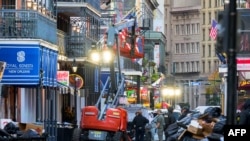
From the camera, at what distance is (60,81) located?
48406mm

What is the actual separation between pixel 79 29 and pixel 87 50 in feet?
9.94

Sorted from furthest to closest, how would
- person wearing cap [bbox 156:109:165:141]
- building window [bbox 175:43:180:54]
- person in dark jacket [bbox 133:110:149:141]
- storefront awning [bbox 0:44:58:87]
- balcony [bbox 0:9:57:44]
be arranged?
building window [bbox 175:43:180:54], person wearing cap [bbox 156:109:165:141], person in dark jacket [bbox 133:110:149:141], balcony [bbox 0:9:57:44], storefront awning [bbox 0:44:58:87]

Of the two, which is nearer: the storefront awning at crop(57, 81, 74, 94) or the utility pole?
the utility pole

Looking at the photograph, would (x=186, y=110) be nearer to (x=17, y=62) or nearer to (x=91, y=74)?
(x=17, y=62)

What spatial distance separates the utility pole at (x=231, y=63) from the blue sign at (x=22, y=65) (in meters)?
22.3

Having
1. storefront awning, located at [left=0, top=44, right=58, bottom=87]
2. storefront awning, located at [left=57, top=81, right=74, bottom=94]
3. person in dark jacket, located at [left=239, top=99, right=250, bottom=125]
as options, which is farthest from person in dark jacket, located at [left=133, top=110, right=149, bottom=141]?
person in dark jacket, located at [left=239, top=99, right=250, bottom=125]

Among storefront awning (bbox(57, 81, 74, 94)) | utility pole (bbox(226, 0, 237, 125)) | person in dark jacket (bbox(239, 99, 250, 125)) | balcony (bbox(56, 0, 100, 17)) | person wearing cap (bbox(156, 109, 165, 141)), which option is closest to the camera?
utility pole (bbox(226, 0, 237, 125))

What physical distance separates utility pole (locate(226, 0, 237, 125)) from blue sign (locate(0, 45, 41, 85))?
2227 centimetres

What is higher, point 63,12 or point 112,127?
point 63,12

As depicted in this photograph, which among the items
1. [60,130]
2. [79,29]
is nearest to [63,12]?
[79,29]

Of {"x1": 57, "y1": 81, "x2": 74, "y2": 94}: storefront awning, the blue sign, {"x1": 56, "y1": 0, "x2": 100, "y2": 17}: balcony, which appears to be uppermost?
{"x1": 56, "y1": 0, "x2": 100, "y2": 17}: balcony

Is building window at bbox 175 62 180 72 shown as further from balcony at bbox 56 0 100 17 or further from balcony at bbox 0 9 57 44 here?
balcony at bbox 0 9 57 44

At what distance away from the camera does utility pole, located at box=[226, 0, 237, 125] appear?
55.7ft

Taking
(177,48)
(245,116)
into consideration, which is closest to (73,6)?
(245,116)
